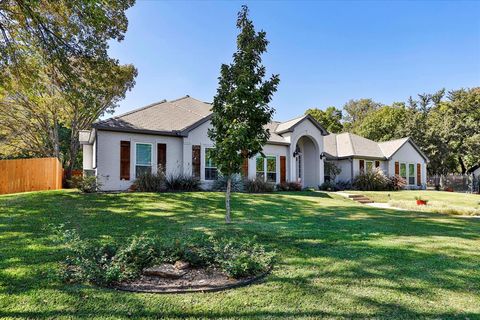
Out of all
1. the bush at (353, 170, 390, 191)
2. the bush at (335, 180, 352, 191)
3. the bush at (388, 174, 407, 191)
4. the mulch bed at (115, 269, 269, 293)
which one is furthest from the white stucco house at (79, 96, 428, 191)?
the mulch bed at (115, 269, 269, 293)

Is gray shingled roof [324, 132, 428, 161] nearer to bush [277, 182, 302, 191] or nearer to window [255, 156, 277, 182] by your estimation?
bush [277, 182, 302, 191]

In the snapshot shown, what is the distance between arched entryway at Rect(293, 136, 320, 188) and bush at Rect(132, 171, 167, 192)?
10.9m

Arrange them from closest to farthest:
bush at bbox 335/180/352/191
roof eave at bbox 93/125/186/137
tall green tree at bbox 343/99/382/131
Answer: roof eave at bbox 93/125/186/137
bush at bbox 335/180/352/191
tall green tree at bbox 343/99/382/131

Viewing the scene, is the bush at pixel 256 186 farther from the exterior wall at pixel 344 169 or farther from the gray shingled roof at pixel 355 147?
the exterior wall at pixel 344 169

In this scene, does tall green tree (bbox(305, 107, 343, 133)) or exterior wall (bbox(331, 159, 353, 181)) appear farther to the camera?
tall green tree (bbox(305, 107, 343, 133))

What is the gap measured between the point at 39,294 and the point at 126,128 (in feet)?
40.7

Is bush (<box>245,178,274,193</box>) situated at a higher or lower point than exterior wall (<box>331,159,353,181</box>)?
lower

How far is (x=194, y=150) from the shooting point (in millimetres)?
17156

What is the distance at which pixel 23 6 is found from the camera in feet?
32.9

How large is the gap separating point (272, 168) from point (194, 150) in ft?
19.4

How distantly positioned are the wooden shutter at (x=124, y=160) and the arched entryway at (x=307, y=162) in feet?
39.7

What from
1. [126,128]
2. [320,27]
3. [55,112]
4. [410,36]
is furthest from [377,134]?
[55,112]

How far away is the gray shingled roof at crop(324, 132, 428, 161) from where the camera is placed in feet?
83.2

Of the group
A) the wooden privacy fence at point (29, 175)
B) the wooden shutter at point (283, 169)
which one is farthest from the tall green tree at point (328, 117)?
the wooden privacy fence at point (29, 175)
